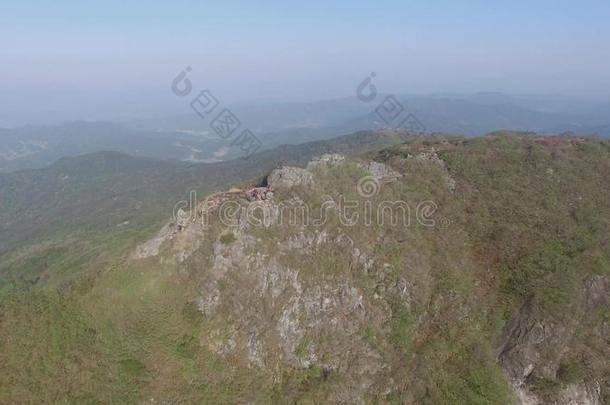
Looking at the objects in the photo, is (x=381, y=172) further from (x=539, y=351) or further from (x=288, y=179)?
(x=539, y=351)

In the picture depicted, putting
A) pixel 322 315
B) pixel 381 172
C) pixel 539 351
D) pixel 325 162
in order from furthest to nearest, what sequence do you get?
pixel 381 172 → pixel 325 162 → pixel 322 315 → pixel 539 351

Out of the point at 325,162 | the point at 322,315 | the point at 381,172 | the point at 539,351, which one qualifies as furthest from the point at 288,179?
the point at 539,351

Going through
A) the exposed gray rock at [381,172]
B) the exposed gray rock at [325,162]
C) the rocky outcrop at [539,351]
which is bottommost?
the rocky outcrop at [539,351]

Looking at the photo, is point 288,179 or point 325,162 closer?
point 288,179

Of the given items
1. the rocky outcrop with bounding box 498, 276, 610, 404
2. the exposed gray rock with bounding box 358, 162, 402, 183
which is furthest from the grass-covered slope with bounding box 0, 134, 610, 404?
the exposed gray rock with bounding box 358, 162, 402, 183

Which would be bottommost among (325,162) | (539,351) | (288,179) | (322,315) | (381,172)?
(539,351)

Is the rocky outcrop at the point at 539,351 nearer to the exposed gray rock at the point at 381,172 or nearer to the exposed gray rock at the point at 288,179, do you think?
the exposed gray rock at the point at 381,172

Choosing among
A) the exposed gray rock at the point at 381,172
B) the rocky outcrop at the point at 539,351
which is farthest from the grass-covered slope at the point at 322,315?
the exposed gray rock at the point at 381,172

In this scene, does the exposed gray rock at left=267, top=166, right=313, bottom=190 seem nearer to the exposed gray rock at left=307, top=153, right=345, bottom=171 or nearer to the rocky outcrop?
the exposed gray rock at left=307, top=153, right=345, bottom=171

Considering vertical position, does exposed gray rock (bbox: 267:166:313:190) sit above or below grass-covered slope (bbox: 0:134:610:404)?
above
